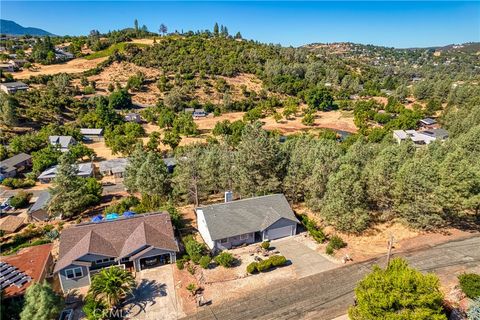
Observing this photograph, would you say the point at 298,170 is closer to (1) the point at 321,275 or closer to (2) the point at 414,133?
(1) the point at 321,275

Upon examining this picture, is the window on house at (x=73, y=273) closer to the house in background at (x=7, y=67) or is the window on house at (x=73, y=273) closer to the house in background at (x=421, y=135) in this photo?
the house in background at (x=421, y=135)

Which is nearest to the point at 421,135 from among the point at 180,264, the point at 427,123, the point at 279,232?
the point at 427,123

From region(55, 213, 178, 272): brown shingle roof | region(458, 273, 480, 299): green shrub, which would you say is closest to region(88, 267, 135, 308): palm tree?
region(55, 213, 178, 272): brown shingle roof

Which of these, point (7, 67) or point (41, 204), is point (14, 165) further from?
point (7, 67)

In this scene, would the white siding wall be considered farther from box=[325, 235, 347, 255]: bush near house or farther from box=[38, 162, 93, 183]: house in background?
box=[38, 162, 93, 183]: house in background

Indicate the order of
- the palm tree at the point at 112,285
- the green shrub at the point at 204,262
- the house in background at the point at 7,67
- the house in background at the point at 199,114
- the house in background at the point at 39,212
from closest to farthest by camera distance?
the palm tree at the point at 112,285 < the green shrub at the point at 204,262 < the house in background at the point at 39,212 < the house in background at the point at 199,114 < the house in background at the point at 7,67

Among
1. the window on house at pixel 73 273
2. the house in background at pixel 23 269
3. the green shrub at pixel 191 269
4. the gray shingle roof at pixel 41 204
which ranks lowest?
the green shrub at pixel 191 269

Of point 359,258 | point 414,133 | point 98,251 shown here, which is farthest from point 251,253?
point 414,133

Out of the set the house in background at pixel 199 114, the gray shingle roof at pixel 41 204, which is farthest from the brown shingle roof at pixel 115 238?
the house in background at pixel 199 114
